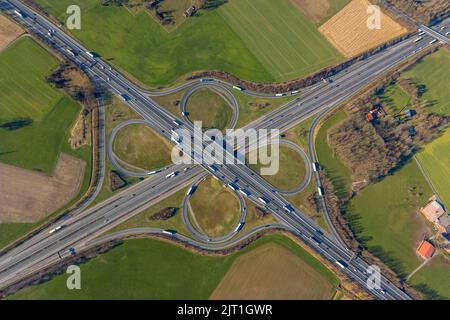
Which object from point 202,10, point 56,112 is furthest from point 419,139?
point 56,112

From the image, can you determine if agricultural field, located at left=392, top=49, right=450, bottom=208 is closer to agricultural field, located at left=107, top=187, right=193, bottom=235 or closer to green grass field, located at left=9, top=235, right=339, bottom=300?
green grass field, located at left=9, top=235, right=339, bottom=300

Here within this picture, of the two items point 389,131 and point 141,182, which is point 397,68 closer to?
point 389,131

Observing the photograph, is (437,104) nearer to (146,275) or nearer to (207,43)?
(207,43)

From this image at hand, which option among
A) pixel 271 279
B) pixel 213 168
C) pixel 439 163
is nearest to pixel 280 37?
pixel 213 168

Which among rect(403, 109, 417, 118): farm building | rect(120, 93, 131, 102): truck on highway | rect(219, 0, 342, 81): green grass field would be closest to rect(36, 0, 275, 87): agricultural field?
rect(219, 0, 342, 81): green grass field

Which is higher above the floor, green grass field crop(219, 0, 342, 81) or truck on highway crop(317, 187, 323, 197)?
green grass field crop(219, 0, 342, 81)
